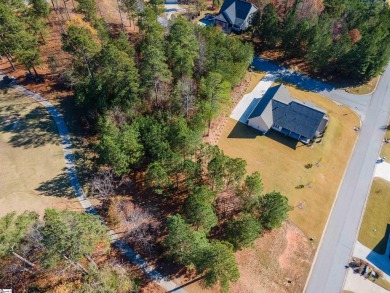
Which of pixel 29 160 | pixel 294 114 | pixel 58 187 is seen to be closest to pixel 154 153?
pixel 58 187

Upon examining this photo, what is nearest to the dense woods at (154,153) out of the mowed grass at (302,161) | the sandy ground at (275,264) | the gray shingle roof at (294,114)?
the sandy ground at (275,264)

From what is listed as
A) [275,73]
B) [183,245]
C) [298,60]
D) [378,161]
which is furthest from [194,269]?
[298,60]

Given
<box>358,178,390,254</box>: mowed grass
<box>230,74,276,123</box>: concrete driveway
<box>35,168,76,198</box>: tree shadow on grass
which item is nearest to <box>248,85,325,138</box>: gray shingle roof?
<box>230,74,276,123</box>: concrete driveway

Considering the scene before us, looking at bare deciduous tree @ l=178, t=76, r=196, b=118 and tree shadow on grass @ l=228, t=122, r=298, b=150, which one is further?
tree shadow on grass @ l=228, t=122, r=298, b=150

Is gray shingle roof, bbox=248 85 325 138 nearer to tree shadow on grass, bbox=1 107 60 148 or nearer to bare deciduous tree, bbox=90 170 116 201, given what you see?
bare deciduous tree, bbox=90 170 116 201

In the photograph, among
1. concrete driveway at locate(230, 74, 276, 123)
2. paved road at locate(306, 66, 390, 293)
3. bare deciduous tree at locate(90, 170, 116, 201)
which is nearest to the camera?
paved road at locate(306, 66, 390, 293)
